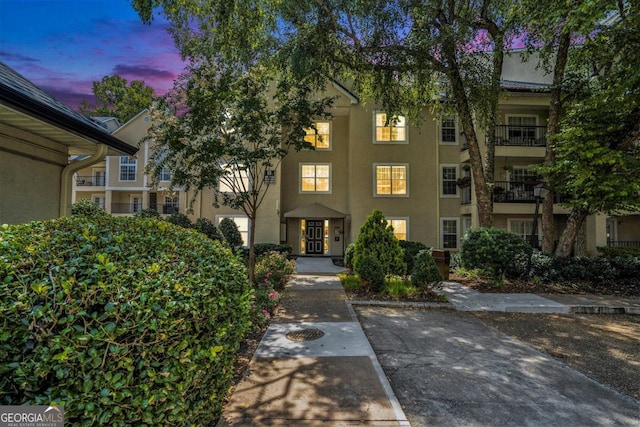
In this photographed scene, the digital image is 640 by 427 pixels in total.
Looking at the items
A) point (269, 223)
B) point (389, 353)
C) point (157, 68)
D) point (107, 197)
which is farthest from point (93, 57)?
point (107, 197)

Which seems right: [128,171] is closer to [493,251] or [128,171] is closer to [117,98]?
[117,98]

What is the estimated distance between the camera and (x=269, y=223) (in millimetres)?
16266

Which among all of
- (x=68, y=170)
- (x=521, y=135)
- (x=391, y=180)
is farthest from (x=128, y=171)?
(x=521, y=135)

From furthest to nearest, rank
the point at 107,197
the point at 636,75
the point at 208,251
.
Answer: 1. the point at 107,197
2. the point at 636,75
3. the point at 208,251

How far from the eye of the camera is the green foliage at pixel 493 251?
926cm

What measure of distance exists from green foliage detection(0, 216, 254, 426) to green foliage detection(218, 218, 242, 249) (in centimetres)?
1273

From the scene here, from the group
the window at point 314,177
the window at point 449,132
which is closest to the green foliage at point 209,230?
the window at point 314,177

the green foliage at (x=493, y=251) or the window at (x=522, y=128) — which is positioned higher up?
the window at (x=522, y=128)

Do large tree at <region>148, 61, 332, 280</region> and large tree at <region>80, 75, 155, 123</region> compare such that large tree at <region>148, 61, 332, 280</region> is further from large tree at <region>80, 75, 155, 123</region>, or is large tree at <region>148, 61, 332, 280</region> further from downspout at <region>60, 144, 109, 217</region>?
large tree at <region>80, 75, 155, 123</region>

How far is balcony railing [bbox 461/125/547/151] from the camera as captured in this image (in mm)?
15809

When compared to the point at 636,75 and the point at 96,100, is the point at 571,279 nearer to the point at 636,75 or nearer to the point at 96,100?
the point at 636,75

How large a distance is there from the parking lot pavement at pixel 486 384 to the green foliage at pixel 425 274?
2264mm

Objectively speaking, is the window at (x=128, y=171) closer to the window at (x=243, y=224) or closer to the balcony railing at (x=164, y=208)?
the balcony railing at (x=164, y=208)

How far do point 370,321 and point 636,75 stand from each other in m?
9.82
